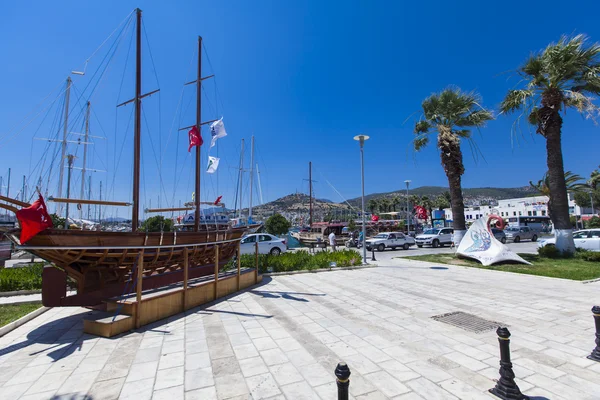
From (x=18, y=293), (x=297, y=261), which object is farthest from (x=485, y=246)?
(x=18, y=293)

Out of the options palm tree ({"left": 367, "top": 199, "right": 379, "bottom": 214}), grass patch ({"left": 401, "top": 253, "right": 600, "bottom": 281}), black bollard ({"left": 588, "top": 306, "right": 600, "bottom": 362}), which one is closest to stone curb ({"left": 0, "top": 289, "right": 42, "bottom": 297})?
black bollard ({"left": 588, "top": 306, "right": 600, "bottom": 362})

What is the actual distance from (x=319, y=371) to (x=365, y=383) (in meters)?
0.62

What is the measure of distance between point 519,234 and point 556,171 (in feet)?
68.0

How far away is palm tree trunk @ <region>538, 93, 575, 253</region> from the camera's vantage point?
14.1 m

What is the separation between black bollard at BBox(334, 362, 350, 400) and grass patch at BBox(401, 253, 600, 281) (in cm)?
1125

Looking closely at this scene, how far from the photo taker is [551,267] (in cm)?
1186

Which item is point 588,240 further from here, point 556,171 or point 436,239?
point 436,239

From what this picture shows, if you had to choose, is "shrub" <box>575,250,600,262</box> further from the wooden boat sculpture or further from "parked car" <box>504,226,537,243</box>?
"parked car" <box>504,226,537,243</box>

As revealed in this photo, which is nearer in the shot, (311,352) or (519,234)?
(311,352)

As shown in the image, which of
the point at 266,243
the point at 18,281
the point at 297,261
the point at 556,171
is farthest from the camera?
the point at 266,243

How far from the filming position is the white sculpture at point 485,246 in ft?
43.3

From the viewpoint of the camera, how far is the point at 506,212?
251 feet

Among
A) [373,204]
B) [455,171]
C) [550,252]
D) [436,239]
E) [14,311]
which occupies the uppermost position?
[373,204]

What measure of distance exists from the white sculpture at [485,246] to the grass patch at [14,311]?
15.9 m
